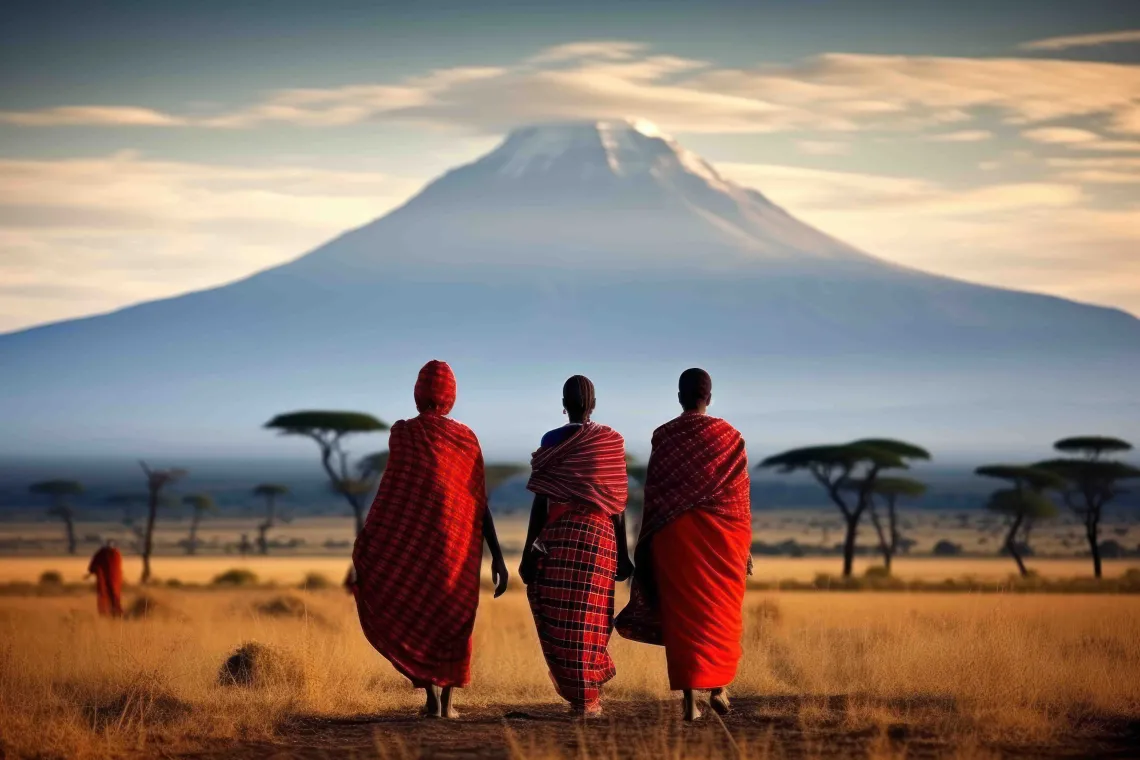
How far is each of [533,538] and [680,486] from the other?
936 mm

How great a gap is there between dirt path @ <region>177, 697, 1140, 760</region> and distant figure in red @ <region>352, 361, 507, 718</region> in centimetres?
40

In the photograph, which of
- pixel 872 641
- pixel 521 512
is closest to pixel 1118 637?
pixel 872 641

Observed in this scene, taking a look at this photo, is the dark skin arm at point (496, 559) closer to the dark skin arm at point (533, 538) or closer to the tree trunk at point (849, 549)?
the dark skin arm at point (533, 538)

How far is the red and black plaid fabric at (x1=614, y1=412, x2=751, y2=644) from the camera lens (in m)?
10.1

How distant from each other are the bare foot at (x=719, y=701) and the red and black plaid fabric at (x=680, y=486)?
18.5 inches

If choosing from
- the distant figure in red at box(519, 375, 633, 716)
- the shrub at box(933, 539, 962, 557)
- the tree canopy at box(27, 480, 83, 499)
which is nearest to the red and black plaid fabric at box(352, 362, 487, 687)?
the distant figure in red at box(519, 375, 633, 716)

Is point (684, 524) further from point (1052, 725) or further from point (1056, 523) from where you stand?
point (1056, 523)

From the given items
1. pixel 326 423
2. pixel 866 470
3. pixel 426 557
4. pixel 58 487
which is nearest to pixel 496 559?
pixel 426 557

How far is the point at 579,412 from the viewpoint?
10.1m

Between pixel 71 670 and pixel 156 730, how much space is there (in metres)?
3.02

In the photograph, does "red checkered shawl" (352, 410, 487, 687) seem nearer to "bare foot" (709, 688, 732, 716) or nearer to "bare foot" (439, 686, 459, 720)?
"bare foot" (439, 686, 459, 720)

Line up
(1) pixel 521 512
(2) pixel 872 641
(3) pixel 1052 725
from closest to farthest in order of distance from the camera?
(3) pixel 1052 725, (2) pixel 872 641, (1) pixel 521 512

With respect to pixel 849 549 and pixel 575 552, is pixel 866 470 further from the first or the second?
pixel 575 552

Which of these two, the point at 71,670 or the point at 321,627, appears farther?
the point at 321,627
